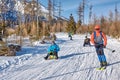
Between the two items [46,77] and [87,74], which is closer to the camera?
[46,77]

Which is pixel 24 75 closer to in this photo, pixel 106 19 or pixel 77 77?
pixel 77 77

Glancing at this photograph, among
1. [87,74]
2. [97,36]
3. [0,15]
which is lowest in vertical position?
[87,74]

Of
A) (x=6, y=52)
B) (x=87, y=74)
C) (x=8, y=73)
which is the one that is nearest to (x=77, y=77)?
(x=87, y=74)

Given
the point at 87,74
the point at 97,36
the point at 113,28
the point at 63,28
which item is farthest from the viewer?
the point at 63,28

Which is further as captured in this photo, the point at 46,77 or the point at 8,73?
the point at 8,73

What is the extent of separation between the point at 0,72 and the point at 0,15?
41.4 feet

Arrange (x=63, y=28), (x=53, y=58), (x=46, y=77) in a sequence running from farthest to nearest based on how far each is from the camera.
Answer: (x=63, y=28) < (x=53, y=58) < (x=46, y=77)

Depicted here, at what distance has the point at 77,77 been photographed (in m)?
9.80

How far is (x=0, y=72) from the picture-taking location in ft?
34.8

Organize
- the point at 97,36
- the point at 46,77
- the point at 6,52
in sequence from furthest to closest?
the point at 6,52 → the point at 97,36 → the point at 46,77

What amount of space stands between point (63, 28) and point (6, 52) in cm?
5447

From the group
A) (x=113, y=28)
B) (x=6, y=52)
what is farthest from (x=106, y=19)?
(x=6, y=52)

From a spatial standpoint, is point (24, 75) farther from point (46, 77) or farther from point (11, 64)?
point (11, 64)

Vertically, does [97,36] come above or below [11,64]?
above
